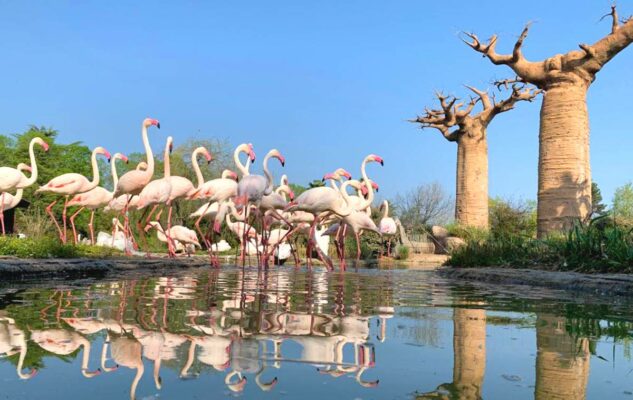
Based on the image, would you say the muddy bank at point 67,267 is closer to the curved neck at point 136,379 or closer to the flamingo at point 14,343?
the flamingo at point 14,343

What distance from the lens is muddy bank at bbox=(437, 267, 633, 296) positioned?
249 inches

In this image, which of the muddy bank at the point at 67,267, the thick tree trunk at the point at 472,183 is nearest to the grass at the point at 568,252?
the muddy bank at the point at 67,267

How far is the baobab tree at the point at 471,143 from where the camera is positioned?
78.1 ft

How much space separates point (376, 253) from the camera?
26156 mm

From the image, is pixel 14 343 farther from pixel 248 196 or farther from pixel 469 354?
pixel 248 196

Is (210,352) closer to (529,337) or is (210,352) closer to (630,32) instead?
(529,337)

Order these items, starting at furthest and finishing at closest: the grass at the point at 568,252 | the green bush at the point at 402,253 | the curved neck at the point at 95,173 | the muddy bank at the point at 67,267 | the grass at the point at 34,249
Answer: the green bush at the point at 402,253, the curved neck at the point at 95,173, the grass at the point at 34,249, the grass at the point at 568,252, the muddy bank at the point at 67,267

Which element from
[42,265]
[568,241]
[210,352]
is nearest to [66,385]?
[210,352]

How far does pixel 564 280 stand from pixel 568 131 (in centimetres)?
836

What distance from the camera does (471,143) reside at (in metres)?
25.0

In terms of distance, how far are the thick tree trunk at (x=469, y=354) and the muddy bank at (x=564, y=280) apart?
3.05 m

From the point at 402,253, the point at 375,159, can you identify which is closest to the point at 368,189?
the point at 375,159

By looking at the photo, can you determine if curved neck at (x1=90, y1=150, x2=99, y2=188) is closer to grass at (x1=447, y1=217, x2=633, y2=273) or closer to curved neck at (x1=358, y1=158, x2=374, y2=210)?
curved neck at (x1=358, y1=158, x2=374, y2=210)

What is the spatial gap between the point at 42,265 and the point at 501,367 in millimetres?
6937
